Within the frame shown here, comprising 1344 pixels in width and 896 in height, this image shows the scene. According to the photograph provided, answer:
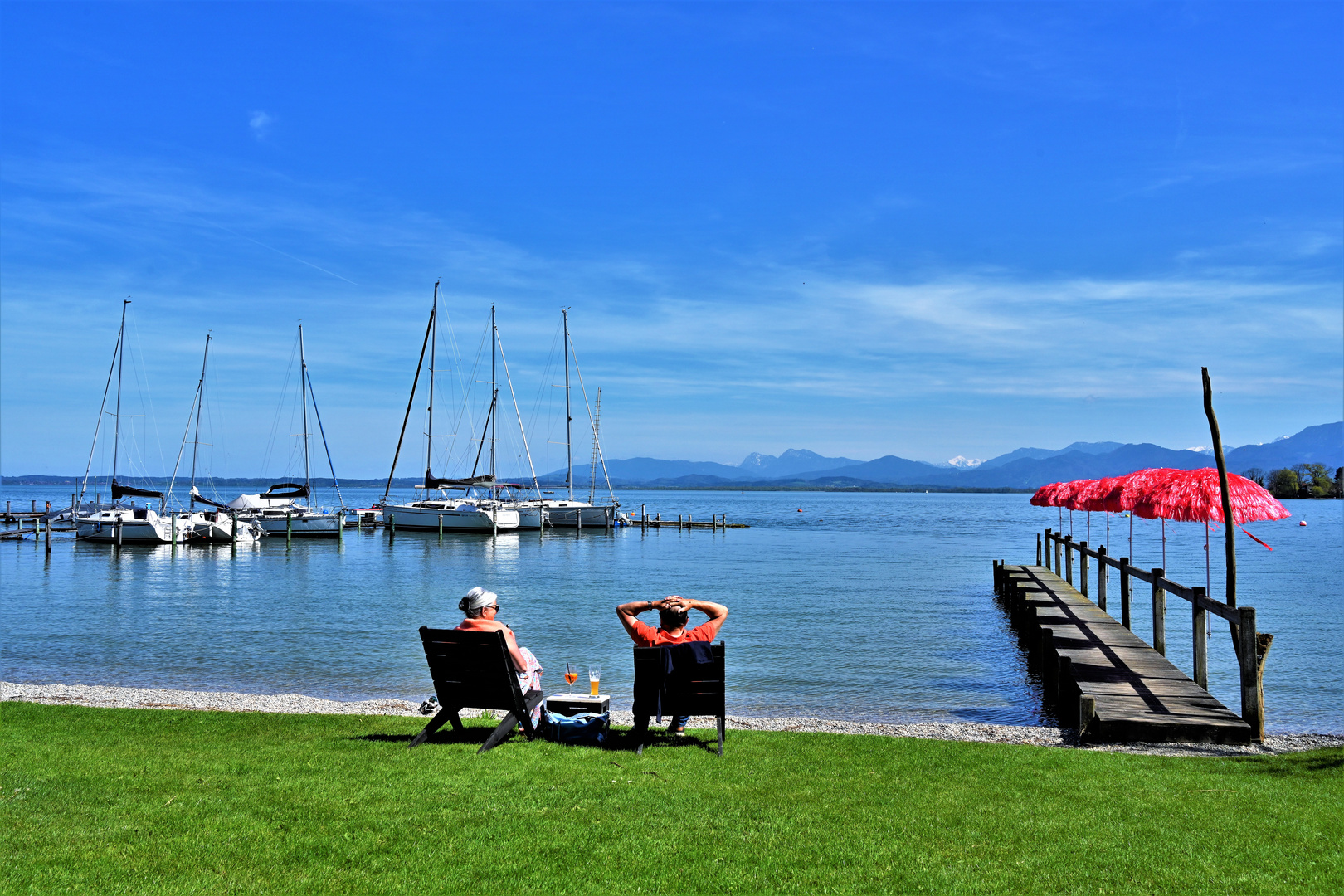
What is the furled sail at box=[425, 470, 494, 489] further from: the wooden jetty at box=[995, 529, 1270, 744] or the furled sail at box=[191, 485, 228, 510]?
the wooden jetty at box=[995, 529, 1270, 744]

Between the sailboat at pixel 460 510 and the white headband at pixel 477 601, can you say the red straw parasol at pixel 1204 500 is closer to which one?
the white headband at pixel 477 601

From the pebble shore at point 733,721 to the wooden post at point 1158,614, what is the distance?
3.11 meters

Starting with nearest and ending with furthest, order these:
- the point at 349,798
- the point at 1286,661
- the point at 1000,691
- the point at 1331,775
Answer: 1. the point at 349,798
2. the point at 1331,775
3. the point at 1000,691
4. the point at 1286,661

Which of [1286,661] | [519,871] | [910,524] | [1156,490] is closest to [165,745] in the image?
[519,871]

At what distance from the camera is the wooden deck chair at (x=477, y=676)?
8.25 m

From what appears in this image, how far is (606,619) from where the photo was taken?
1030 inches

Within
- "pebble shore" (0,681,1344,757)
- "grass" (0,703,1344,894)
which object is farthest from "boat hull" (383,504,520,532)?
"grass" (0,703,1344,894)

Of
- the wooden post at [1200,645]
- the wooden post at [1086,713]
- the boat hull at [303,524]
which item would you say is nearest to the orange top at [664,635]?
the wooden post at [1086,713]

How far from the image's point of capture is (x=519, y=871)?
5160 mm

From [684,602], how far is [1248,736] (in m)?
6.57

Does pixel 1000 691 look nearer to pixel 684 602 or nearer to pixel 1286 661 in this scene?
pixel 1286 661

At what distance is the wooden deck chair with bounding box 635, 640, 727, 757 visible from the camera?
333 inches

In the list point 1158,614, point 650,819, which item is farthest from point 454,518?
point 650,819

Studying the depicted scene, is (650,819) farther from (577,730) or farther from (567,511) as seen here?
Result: (567,511)
